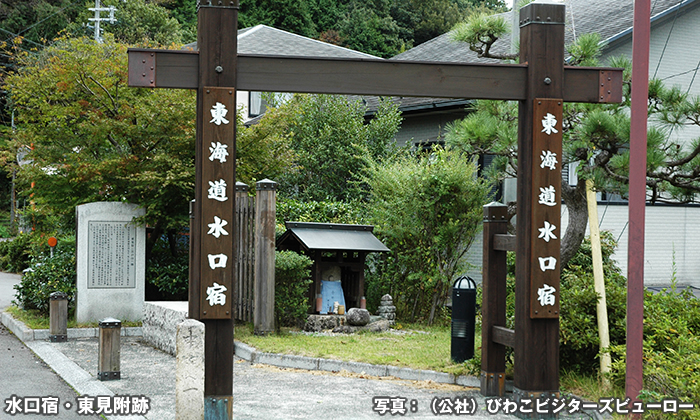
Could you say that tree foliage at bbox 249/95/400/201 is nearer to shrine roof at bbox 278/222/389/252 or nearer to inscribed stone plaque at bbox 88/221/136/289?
shrine roof at bbox 278/222/389/252

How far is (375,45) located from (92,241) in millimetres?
29071

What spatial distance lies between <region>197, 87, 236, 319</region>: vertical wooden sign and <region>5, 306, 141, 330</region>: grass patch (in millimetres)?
6582

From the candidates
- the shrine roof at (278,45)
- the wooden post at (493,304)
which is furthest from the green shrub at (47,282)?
the shrine roof at (278,45)

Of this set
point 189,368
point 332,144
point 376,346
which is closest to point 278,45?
point 332,144

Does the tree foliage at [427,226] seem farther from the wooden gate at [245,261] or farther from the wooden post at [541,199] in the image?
the wooden post at [541,199]

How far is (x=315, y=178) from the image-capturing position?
58.4ft

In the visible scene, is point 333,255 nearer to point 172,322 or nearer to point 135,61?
point 172,322

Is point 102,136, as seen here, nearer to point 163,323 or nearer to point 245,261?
point 245,261

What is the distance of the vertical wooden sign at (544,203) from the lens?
6.61 m

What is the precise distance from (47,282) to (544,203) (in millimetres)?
9478

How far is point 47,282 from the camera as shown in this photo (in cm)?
1255

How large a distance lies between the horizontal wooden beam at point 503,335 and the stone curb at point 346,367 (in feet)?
2.63

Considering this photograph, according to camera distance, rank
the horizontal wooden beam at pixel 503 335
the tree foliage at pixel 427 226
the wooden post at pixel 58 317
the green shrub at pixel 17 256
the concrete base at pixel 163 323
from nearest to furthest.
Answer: the horizontal wooden beam at pixel 503 335 → the concrete base at pixel 163 323 → the wooden post at pixel 58 317 → the tree foliage at pixel 427 226 → the green shrub at pixel 17 256

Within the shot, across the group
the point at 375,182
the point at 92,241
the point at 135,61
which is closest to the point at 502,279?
the point at 135,61
